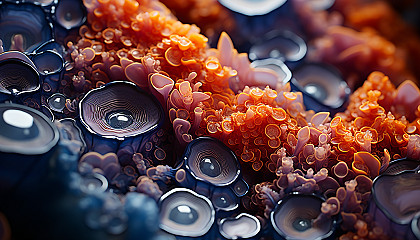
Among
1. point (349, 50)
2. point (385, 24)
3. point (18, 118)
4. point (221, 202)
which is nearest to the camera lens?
point (18, 118)

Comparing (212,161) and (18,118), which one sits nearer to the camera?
(18,118)

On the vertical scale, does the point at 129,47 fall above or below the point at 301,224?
above

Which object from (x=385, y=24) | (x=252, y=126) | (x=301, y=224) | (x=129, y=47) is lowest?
(x=385, y=24)

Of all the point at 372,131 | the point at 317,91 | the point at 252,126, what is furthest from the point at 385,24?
the point at 252,126

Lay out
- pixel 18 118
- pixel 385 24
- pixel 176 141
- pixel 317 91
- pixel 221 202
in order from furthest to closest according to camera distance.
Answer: pixel 385 24
pixel 317 91
pixel 176 141
pixel 221 202
pixel 18 118

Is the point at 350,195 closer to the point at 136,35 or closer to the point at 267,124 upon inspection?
the point at 267,124

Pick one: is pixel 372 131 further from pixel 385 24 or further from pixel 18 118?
pixel 385 24

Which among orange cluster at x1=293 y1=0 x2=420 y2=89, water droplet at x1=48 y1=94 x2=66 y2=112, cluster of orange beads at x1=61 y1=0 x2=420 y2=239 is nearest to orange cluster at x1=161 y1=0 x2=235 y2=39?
orange cluster at x1=293 y1=0 x2=420 y2=89
